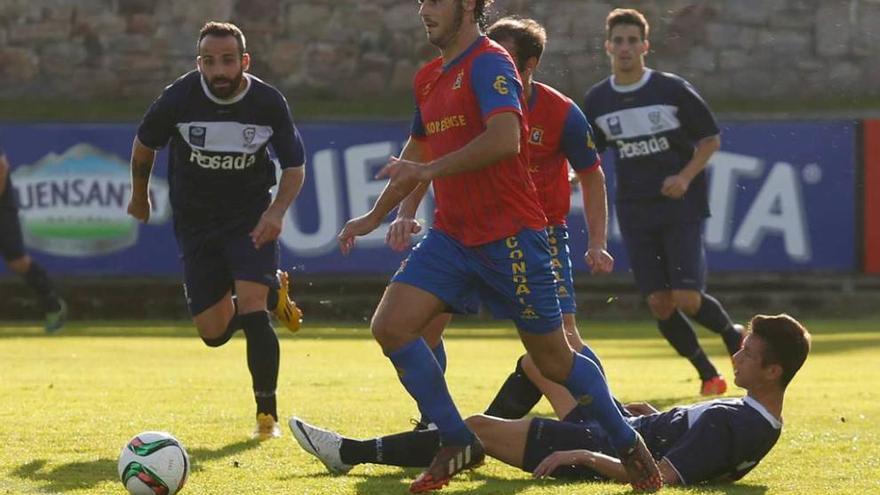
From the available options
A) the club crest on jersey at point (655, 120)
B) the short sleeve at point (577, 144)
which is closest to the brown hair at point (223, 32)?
the short sleeve at point (577, 144)

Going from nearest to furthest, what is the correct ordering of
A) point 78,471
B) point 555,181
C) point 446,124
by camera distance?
point 446,124 < point 78,471 < point 555,181

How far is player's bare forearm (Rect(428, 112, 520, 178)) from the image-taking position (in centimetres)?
683

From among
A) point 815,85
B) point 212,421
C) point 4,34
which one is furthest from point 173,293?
point 212,421

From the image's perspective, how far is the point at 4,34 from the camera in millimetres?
24812

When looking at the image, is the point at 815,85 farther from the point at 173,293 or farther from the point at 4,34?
the point at 4,34

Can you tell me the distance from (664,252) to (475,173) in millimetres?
5432

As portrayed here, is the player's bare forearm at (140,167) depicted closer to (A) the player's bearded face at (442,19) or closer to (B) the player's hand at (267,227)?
(B) the player's hand at (267,227)

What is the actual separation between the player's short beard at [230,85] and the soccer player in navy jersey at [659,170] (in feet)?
10.8

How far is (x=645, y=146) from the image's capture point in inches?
483

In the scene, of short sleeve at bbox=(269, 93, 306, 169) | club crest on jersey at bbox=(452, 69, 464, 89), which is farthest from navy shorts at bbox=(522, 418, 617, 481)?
short sleeve at bbox=(269, 93, 306, 169)

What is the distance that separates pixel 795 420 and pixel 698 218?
2271 millimetres

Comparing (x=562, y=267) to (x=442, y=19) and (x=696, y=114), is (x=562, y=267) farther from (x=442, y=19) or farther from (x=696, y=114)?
(x=696, y=114)

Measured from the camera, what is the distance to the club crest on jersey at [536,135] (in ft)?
28.6

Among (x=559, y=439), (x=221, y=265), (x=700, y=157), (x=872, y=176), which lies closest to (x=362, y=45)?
(x=872, y=176)
